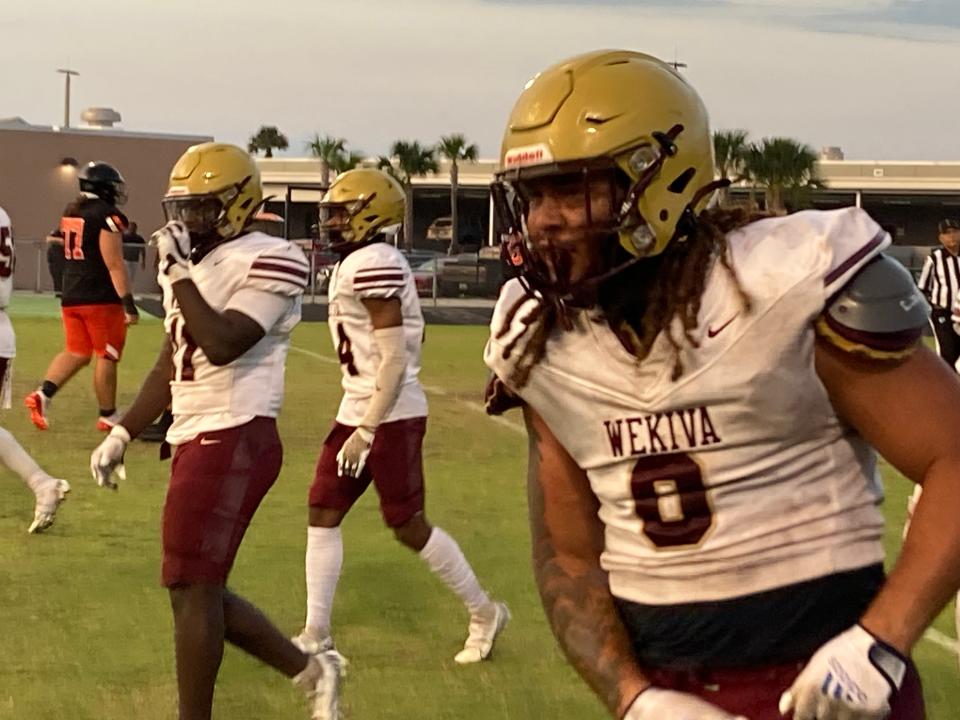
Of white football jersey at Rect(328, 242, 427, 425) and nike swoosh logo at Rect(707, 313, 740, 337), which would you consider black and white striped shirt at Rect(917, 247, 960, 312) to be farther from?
nike swoosh logo at Rect(707, 313, 740, 337)

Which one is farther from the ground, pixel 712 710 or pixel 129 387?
pixel 712 710

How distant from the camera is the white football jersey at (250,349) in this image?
15.9 feet

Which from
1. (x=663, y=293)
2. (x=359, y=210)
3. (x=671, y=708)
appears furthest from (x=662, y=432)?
(x=359, y=210)

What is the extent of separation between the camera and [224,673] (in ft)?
19.4

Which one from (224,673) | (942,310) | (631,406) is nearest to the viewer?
(631,406)

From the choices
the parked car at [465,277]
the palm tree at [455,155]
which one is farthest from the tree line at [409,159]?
the parked car at [465,277]

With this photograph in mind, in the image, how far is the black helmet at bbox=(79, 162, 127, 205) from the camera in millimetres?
11914

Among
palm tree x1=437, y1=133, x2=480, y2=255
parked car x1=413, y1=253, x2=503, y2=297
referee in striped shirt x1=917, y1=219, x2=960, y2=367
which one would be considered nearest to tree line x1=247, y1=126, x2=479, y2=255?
palm tree x1=437, y1=133, x2=480, y2=255

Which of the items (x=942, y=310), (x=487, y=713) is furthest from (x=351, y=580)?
(x=942, y=310)

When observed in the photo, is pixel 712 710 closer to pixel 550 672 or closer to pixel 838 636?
pixel 838 636

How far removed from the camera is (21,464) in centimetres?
822

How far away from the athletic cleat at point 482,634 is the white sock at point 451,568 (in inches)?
1.8

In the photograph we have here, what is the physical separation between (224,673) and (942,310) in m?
9.06

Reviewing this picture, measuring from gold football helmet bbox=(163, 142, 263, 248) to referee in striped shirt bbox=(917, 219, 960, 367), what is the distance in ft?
29.3
